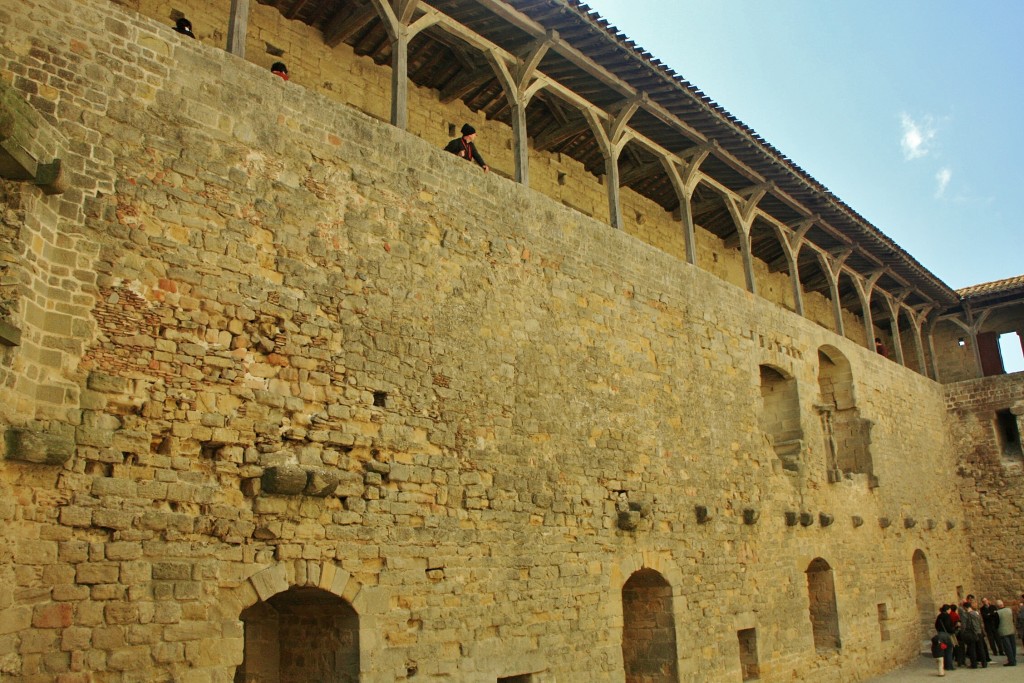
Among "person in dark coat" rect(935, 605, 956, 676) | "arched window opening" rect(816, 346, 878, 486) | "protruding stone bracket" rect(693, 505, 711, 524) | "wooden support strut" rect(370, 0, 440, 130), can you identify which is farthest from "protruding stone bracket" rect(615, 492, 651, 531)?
"person in dark coat" rect(935, 605, 956, 676)

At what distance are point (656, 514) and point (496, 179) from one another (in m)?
4.51

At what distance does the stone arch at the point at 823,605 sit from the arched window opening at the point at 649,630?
14.7ft

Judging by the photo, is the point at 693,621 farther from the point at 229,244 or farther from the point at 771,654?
the point at 229,244

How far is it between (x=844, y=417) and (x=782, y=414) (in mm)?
2890

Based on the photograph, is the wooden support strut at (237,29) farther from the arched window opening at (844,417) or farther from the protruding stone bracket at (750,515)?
the arched window opening at (844,417)

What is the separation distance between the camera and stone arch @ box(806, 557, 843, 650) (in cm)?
1380

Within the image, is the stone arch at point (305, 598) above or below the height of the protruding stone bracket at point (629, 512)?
below

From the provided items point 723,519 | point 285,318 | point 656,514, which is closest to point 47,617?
point 285,318

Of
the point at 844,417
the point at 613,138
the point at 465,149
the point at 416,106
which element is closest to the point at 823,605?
the point at 844,417

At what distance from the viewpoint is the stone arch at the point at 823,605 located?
45.3ft

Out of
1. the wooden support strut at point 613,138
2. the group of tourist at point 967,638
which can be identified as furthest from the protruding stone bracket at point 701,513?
the group of tourist at point 967,638

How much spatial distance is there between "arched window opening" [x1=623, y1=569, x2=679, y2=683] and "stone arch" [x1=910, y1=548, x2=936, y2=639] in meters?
9.74

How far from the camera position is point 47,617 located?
5.43m

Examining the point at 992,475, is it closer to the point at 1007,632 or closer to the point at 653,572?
the point at 1007,632
